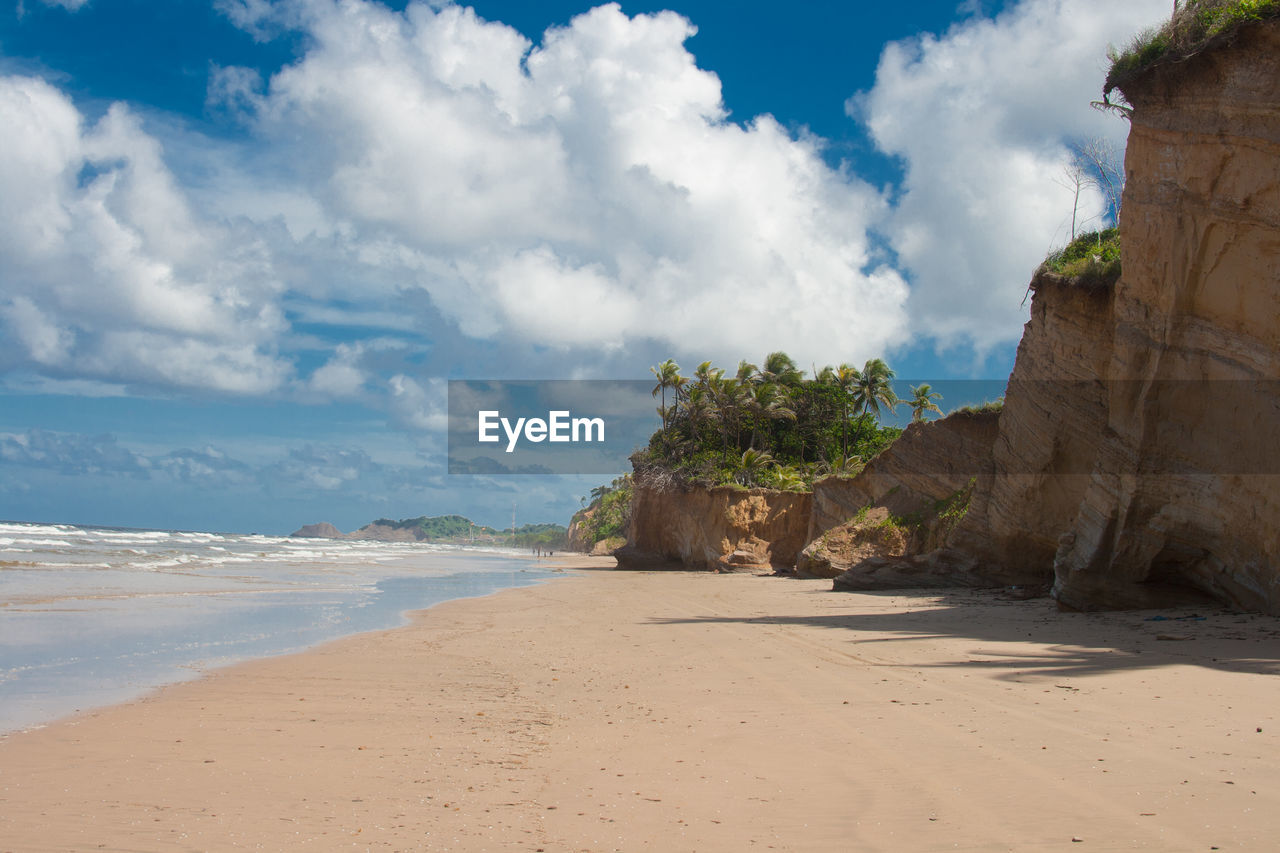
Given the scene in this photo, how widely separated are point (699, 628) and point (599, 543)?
86.5 meters

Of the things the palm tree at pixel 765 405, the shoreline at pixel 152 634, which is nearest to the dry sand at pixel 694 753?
the shoreline at pixel 152 634

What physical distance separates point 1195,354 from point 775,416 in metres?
36.1

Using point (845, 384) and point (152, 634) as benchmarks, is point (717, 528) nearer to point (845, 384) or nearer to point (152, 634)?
point (845, 384)

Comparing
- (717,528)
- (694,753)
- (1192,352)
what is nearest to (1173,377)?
(1192,352)

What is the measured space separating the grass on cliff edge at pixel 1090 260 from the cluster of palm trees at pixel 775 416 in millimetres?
27801

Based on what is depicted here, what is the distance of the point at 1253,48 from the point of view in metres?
12.0

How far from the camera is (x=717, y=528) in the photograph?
134ft

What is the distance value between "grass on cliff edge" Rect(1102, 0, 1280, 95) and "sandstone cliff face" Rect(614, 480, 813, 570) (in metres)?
23.5

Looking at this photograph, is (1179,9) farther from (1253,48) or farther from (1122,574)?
(1122,574)

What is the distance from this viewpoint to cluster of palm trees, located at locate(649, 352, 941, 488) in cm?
4856

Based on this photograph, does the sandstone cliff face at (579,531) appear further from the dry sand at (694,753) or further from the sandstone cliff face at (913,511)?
the dry sand at (694,753)

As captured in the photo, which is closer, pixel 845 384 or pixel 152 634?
pixel 152 634

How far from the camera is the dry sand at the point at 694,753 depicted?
4242 mm

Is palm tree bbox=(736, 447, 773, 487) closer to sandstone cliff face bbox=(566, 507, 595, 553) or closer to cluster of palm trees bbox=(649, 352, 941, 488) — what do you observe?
cluster of palm trees bbox=(649, 352, 941, 488)
